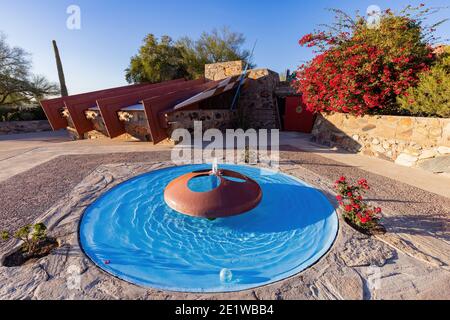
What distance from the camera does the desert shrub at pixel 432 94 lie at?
6809 mm

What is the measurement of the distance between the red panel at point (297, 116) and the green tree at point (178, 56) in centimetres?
1279

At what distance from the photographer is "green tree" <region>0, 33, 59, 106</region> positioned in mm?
18812

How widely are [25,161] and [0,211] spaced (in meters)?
4.76

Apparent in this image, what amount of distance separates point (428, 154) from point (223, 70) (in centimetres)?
1325

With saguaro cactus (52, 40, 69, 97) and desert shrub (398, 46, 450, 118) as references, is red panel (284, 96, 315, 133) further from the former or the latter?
saguaro cactus (52, 40, 69, 97)

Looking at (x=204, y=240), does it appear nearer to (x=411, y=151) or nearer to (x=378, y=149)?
(x=411, y=151)

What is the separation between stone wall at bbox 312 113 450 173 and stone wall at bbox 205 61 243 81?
7.93 metres

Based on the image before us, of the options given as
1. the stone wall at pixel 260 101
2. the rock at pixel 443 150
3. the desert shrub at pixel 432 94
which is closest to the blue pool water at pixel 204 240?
the rock at pixel 443 150

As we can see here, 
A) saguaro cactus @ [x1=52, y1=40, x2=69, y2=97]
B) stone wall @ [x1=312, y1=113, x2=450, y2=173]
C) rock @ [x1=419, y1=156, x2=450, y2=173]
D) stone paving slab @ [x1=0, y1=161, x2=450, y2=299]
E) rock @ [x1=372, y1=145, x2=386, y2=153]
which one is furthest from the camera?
saguaro cactus @ [x1=52, y1=40, x2=69, y2=97]

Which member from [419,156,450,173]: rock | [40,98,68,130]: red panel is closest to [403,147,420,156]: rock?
[419,156,450,173]: rock

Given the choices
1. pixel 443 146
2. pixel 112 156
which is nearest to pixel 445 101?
pixel 443 146

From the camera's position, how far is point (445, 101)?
6.83m

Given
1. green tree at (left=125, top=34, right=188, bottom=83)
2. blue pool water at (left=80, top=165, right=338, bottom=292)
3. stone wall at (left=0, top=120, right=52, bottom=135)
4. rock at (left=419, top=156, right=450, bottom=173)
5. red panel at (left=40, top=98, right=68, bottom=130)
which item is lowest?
blue pool water at (left=80, top=165, right=338, bottom=292)
